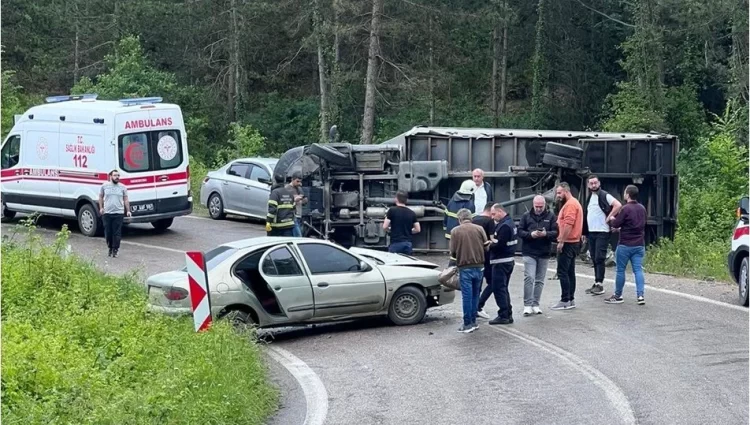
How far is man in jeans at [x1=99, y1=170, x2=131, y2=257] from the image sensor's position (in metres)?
20.4

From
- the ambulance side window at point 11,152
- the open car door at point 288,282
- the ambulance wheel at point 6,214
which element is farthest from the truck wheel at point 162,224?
the open car door at point 288,282

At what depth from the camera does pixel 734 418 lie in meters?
10.1

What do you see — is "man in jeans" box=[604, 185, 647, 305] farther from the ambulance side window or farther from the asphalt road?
the ambulance side window

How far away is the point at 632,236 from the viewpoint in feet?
52.8

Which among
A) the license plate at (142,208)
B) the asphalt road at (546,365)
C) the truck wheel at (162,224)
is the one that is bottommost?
the asphalt road at (546,365)

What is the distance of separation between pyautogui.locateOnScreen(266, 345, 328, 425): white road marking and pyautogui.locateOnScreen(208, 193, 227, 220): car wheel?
42.4 ft

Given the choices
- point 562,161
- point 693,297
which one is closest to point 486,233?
point 693,297

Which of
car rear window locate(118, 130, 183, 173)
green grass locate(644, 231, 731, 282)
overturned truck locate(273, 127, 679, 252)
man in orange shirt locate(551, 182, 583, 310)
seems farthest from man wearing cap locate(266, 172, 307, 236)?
green grass locate(644, 231, 731, 282)

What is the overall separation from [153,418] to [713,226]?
17.7m

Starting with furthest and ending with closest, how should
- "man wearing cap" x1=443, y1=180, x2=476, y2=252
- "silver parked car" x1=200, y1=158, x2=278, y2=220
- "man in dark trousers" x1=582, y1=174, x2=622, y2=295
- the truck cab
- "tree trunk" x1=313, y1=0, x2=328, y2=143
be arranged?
"tree trunk" x1=313, y1=0, x2=328, y2=143 → "silver parked car" x1=200, y1=158, x2=278, y2=220 → "man wearing cap" x1=443, y1=180, x2=476, y2=252 → "man in dark trousers" x1=582, y1=174, x2=622, y2=295 → the truck cab

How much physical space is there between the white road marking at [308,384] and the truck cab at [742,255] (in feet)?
22.3

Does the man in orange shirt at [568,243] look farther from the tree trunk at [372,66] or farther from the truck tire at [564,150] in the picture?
the tree trunk at [372,66]

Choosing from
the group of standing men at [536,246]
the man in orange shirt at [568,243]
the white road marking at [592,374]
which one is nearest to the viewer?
the white road marking at [592,374]

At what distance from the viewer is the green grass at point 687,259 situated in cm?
1939
